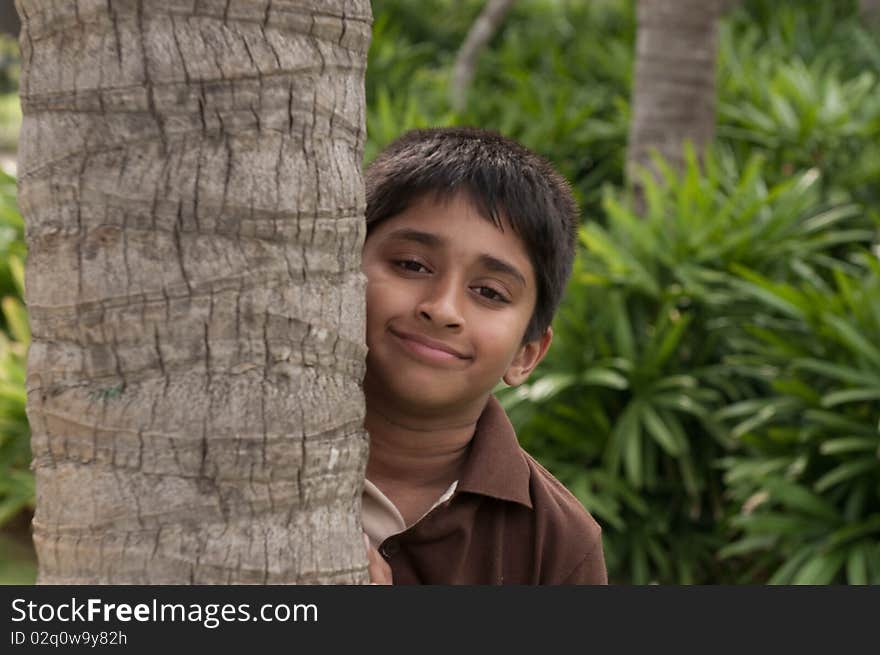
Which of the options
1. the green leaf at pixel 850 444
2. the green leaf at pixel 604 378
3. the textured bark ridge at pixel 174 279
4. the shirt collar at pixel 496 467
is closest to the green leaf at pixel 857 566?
the green leaf at pixel 850 444

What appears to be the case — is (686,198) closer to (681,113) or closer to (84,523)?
(681,113)

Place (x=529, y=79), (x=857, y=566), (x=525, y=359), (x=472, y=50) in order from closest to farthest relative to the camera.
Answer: (x=525, y=359) → (x=857, y=566) → (x=472, y=50) → (x=529, y=79)

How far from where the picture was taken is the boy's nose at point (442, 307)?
78.1 inches

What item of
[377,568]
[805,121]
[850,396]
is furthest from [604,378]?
[377,568]

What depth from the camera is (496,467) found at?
2.13 meters

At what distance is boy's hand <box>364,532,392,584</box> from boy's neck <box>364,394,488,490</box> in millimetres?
232

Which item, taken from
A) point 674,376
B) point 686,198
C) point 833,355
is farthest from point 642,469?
point 686,198

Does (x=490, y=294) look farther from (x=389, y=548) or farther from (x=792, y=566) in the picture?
(x=792, y=566)

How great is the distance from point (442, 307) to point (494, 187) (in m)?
0.25

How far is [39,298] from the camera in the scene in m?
1.58

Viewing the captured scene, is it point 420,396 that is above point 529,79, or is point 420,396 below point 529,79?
above

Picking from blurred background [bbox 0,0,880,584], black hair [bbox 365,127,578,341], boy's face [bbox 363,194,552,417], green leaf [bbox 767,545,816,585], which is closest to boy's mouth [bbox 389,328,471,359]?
boy's face [bbox 363,194,552,417]

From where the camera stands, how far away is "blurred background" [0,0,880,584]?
15.4 ft

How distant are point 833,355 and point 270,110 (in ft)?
12.3
